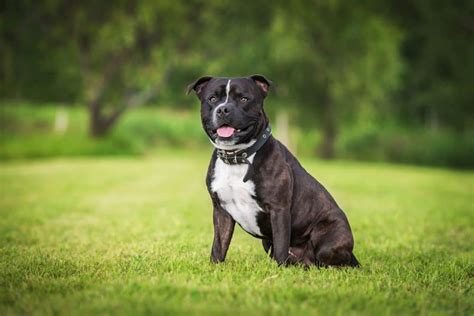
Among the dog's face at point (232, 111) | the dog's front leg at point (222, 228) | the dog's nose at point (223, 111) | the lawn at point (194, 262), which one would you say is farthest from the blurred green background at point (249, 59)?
the dog's nose at point (223, 111)

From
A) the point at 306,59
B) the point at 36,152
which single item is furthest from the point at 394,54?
the point at 36,152

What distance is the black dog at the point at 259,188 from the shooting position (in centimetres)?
456

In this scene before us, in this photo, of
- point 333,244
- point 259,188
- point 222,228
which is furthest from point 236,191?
point 333,244

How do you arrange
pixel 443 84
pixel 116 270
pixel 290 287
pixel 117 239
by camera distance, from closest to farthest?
pixel 290 287 → pixel 116 270 → pixel 117 239 → pixel 443 84

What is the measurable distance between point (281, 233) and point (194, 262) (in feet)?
2.54

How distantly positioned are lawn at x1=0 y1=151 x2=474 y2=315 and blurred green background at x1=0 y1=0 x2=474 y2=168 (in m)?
11.9

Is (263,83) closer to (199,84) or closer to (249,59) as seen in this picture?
(199,84)

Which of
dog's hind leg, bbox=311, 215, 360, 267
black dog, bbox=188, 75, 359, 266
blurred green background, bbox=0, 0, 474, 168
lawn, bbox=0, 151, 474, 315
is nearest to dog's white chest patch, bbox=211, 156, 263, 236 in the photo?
black dog, bbox=188, 75, 359, 266

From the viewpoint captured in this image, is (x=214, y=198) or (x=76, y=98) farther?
(x=76, y=98)

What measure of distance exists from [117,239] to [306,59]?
61.1 feet

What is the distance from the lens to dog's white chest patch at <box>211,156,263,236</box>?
15.0 ft

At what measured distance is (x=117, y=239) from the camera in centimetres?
689

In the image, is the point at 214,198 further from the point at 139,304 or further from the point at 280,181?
the point at 139,304

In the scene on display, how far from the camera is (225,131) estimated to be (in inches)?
178
